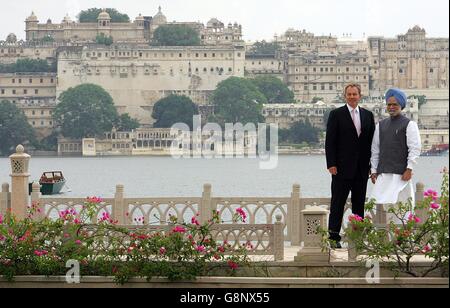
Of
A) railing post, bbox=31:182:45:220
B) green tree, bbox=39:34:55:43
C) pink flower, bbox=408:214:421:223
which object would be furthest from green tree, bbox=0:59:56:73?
pink flower, bbox=408:214:421:223

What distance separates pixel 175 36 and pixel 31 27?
17727 mm

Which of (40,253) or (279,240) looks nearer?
(40,253)

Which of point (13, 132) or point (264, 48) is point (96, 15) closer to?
point (264, 48)

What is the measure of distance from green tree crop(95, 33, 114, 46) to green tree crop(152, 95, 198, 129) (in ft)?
52.8

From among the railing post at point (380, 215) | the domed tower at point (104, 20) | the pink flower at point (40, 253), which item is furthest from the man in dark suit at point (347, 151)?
the domed tower at point (104, 20)

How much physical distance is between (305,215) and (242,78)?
11460cm

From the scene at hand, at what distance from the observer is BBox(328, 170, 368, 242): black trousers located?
1501 cm

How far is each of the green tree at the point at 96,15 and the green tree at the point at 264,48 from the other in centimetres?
1202

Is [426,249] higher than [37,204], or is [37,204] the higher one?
[37,204]

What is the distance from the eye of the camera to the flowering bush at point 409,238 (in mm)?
14055

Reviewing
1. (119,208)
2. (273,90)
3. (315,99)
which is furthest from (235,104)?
(119,208)

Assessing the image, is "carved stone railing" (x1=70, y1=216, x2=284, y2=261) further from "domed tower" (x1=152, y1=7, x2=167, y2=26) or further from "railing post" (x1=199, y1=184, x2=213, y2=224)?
"domed tower" (x1=152, y1=7, x2=167, y2=26)

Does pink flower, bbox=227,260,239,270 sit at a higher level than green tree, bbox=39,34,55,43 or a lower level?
lower

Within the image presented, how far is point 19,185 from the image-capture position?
55.3 ft
